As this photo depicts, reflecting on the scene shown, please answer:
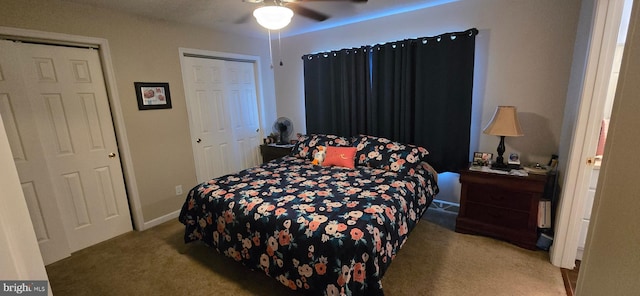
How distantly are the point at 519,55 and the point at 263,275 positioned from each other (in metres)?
2.97

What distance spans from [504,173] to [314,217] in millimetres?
1748

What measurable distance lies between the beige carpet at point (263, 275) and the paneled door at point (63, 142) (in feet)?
1.03

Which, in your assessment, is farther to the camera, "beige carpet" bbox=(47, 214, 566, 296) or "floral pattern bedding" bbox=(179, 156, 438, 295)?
"beige carpet" bbox=(47, 214, 566, 296)

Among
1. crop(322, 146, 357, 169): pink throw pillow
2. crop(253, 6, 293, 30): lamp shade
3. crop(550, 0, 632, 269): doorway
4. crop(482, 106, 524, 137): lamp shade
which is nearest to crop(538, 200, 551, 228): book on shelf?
crop(550, 0, 632, 269): doorway

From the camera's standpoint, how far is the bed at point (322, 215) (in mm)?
1537

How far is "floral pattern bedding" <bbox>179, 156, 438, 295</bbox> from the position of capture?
1.53 meters

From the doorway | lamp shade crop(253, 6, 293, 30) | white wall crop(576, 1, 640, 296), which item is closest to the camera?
white wall crop(576, 1, 640, 296)

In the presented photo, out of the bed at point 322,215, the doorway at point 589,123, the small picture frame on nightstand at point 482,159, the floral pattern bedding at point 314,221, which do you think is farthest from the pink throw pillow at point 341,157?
the doorway at point 589,123

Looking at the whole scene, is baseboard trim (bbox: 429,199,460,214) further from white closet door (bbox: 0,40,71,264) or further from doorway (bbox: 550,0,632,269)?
white closet door (bbox: 0,40,71,264)

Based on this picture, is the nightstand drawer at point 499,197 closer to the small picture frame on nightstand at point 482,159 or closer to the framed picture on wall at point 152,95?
the small picture frame on nightstand at point 482,159

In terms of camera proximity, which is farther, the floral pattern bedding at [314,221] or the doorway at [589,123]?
the doorway at [589,123]

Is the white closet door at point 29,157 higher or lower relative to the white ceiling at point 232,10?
lower

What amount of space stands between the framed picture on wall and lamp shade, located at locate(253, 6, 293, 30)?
5.48 feet

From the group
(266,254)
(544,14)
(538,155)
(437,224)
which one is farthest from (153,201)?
(544,14)
